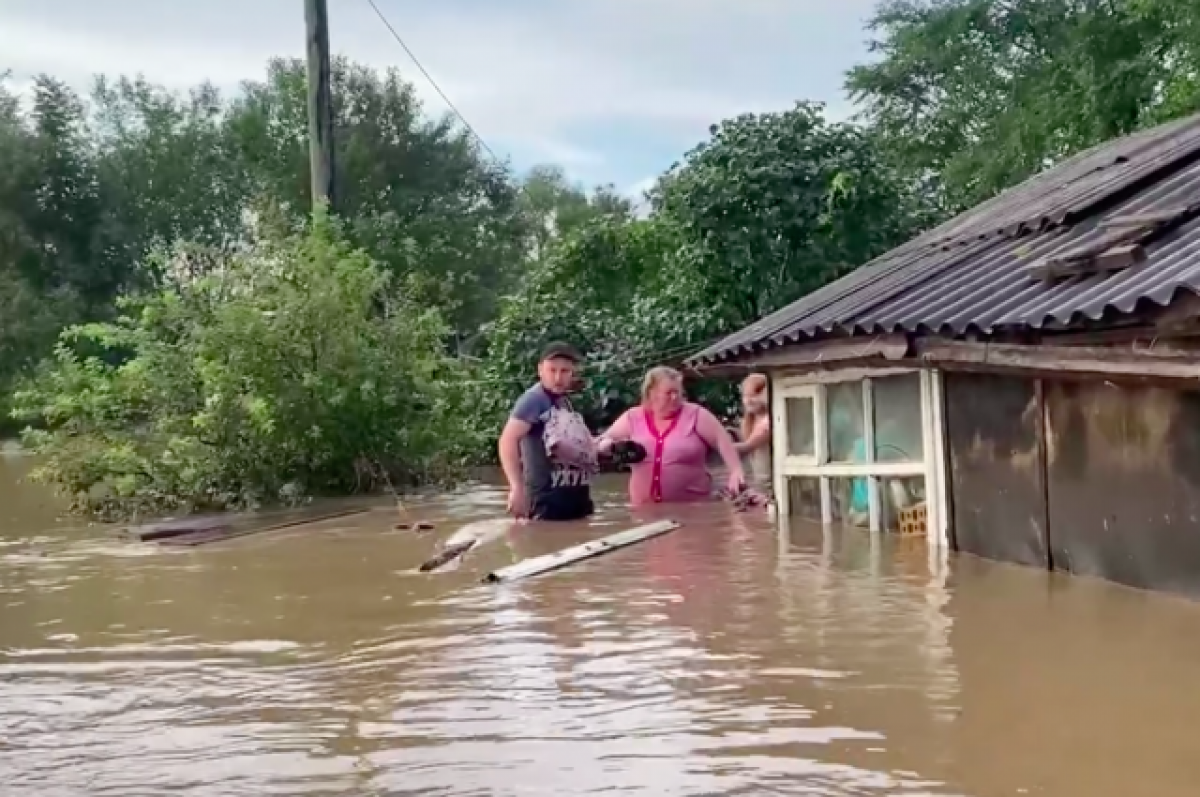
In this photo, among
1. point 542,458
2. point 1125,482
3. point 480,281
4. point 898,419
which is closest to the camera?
point 1125,482

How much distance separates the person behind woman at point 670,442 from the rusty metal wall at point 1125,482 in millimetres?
4046

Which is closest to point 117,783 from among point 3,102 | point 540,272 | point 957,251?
point 957,251

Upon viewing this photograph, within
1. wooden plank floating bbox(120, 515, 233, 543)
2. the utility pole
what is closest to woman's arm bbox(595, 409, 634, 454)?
wooden plank floating bbox(120, 515, 233, 543)

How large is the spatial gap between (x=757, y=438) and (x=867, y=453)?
261cm

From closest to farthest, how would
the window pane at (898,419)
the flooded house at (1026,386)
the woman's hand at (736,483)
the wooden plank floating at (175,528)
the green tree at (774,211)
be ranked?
the flooded house at (1026,386) < the window pane at (898,419) < the woman's hand at (736,483) < the wooden plank floating at (175,528) < the green tree at (774,211)

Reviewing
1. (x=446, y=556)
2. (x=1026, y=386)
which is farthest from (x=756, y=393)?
(x=1026, y=386)

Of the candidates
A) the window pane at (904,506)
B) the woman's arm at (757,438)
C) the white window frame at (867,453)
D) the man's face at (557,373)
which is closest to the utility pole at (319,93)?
the woman's arm at (757,438)

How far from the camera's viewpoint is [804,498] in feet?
38.8

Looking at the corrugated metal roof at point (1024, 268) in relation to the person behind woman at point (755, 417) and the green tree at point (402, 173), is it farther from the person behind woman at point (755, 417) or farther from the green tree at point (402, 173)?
the green tree at point (402, 173)

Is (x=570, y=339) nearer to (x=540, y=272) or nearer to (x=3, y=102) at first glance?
(x=540, y=272)

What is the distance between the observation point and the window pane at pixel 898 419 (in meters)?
10.1

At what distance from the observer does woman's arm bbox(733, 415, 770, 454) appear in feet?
43.4

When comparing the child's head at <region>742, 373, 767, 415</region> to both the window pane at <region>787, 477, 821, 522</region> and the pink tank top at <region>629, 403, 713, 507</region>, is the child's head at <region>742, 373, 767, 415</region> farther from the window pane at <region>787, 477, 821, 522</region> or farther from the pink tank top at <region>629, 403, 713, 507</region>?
the window pane at <region>787, 477, 821, 522</region>

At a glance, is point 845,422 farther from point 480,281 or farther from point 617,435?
point 480,281
